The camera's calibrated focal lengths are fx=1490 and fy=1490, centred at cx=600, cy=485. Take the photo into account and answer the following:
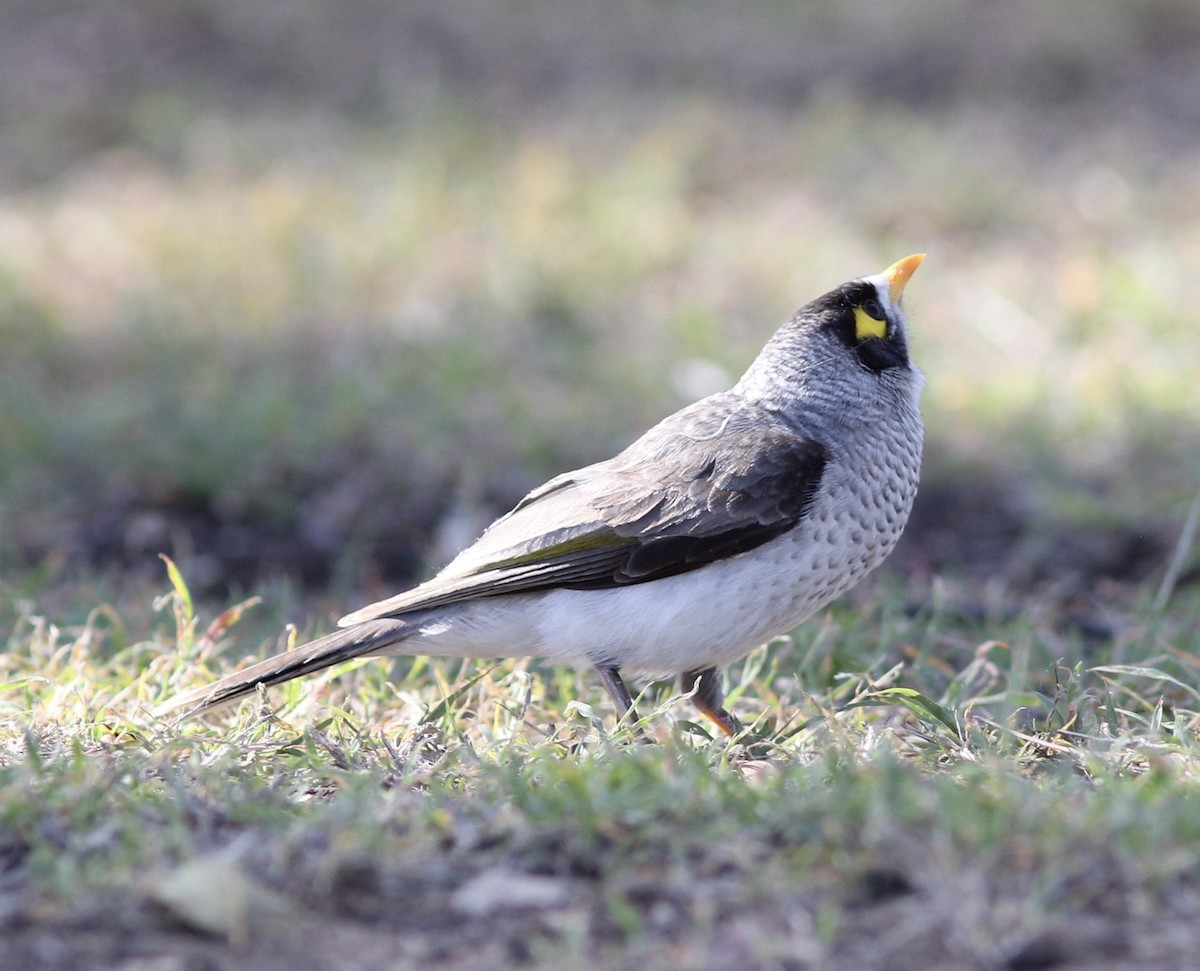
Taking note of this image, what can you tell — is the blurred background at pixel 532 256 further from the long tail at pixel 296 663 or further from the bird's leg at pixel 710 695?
the long tail at pixel 296 663

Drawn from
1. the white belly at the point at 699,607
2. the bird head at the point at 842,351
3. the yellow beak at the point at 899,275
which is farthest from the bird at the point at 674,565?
the yellow beak at the point at 899,275

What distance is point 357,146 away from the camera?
10125 mm

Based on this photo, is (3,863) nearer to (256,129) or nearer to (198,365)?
(198,365)

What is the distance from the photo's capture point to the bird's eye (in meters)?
4.67

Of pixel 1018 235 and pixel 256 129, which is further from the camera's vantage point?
pixel 256 129

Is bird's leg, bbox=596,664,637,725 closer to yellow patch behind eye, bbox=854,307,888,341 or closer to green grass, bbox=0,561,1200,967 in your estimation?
green grass, bbox=0,561,1200,967

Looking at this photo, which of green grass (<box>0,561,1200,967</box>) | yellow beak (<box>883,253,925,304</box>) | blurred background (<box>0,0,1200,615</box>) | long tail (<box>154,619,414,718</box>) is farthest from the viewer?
blurred background (<box>0,0,1200,615</box>)

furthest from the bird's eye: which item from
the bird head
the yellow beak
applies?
the yellow beak

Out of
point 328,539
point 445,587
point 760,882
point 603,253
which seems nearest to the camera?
point 760,882

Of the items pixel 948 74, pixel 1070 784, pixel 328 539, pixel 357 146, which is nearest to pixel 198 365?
pixel 328 539

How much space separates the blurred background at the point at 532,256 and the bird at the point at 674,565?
1431mm

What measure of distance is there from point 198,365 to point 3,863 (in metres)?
4.81

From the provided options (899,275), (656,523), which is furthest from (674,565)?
(899,275)

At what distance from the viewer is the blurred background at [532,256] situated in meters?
6.36
